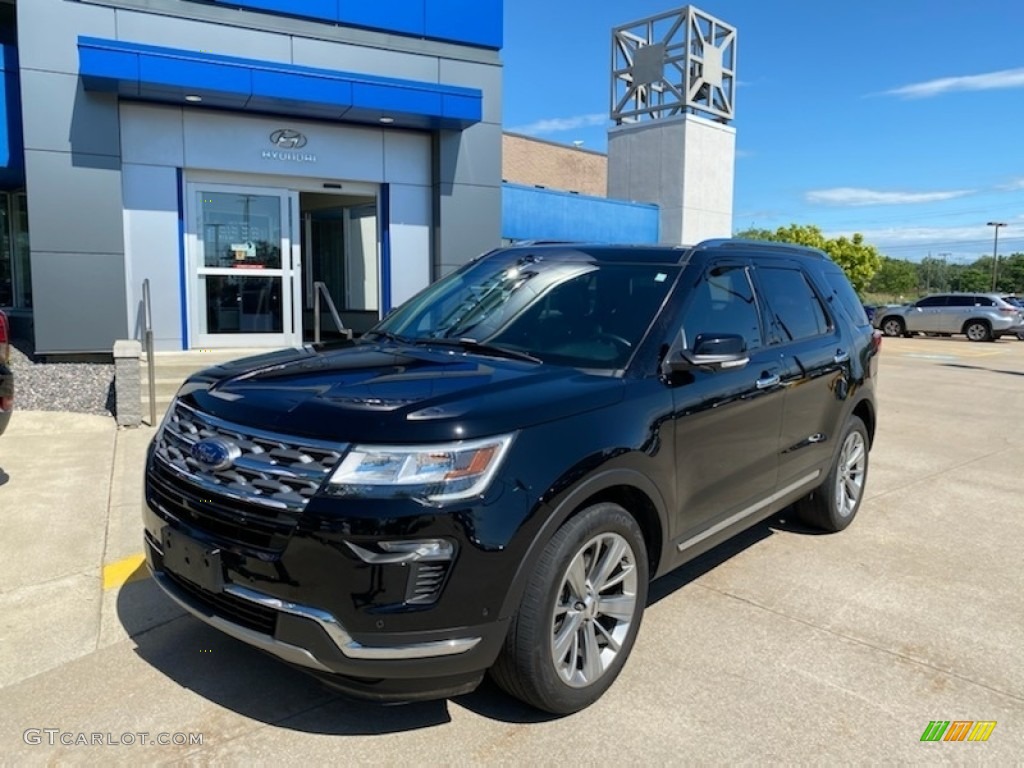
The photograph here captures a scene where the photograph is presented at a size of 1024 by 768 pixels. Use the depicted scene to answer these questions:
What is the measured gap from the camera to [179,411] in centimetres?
328

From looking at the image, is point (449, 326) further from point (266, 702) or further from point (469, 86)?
point (469, 86)

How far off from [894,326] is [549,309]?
101 feet

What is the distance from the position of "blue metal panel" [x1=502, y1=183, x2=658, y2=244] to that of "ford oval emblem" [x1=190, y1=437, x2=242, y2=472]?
1285 cm

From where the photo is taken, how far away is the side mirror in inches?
136

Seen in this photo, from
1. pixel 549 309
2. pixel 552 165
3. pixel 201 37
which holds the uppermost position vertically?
pixel 552 165

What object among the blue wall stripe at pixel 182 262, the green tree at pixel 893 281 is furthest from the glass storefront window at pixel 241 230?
the green tree at pixel 893 281

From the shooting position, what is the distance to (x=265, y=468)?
273 cm

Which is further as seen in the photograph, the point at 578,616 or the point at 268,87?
the point at 268,87

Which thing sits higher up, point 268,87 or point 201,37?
point 201,37

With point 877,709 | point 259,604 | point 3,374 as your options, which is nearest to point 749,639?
point 877,709

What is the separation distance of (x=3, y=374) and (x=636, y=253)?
173 inches

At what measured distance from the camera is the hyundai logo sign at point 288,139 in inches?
461

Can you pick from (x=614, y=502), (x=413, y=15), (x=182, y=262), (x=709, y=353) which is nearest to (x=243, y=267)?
(x=182, y=262)

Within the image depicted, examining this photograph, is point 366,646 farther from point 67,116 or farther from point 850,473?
point 67,116
